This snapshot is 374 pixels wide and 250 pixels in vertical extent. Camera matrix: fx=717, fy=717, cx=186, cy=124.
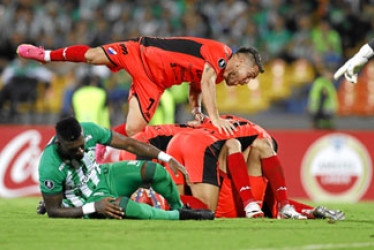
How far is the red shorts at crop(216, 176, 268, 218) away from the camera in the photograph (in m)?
7.56

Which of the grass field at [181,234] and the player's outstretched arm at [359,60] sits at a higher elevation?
the player's outstretched arm at [359,60]

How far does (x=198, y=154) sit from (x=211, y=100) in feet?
2.52

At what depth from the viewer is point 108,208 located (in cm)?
633

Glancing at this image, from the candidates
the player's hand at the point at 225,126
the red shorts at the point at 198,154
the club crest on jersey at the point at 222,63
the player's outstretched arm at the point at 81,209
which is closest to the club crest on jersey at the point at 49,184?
the player's outstretched arm at the point at 81,209

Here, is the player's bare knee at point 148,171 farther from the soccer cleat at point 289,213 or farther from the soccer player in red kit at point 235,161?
the soccer cleat at point 289,213

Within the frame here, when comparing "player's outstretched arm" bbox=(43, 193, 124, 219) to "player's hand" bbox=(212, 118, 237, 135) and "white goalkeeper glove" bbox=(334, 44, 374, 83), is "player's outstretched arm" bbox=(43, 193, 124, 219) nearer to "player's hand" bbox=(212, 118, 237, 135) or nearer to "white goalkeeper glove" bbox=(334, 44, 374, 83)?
"player's hand" bbox=(212, 118, 237, 135)

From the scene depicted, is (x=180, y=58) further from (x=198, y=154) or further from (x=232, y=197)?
(x=232, y=197)

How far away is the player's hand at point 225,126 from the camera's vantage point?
7.61m

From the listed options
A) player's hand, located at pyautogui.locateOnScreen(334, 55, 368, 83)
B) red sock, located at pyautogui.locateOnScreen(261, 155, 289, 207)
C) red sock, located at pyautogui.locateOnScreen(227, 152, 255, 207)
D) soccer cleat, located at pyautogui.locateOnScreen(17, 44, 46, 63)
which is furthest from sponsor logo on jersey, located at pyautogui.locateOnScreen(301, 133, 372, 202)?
player's hand, located at pyautogui.locateOnScreen(334, 55, 368, 83)

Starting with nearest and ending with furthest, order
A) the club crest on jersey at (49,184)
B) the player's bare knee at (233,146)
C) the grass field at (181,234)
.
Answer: the grass field at (181,234) < the club crest on jersey at (49,184) < the player's bare knee at (233,146)

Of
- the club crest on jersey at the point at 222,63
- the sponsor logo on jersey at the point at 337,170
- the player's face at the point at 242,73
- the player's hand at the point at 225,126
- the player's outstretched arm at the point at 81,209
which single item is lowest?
the sponsor logo on jersey at the point at 337,170

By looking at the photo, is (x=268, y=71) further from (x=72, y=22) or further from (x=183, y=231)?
(x=183, y=231)

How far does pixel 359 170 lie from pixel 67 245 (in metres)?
8.72

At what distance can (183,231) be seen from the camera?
5699 mm
